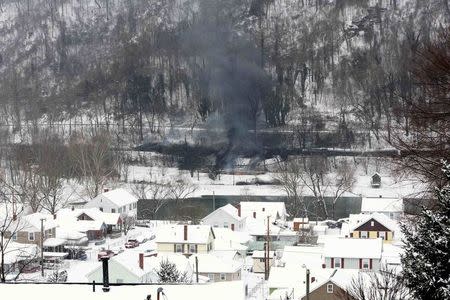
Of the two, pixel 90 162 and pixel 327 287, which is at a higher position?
pixel 90 162

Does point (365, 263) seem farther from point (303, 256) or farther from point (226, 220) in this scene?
point (226, 220)

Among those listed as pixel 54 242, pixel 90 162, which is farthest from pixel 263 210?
pixel 90 162

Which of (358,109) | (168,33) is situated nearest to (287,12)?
(168,33)

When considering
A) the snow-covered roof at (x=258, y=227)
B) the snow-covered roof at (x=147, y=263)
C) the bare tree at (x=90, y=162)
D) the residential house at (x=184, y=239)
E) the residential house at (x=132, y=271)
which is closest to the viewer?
the residential house at (x=132, y=271)

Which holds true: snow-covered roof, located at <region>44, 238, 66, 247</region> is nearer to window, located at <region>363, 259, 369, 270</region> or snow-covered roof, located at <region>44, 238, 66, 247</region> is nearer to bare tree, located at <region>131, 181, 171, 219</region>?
bare tree, located at <region>131, 181, 171, 219</region>

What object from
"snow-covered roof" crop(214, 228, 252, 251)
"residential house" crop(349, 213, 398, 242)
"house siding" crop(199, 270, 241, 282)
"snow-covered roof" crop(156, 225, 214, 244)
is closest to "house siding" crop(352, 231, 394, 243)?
"residential house" crop(349, 213, 398, 242)

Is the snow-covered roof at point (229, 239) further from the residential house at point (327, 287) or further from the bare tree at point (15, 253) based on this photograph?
the residential house at point (327, 287)

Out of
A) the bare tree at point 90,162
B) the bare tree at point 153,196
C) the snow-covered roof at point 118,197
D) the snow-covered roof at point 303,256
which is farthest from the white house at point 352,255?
the bare tree at point 90,162
